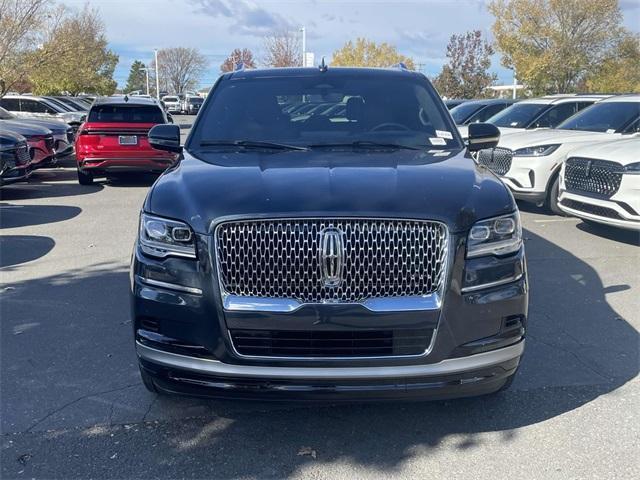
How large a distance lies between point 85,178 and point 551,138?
29.4 feet

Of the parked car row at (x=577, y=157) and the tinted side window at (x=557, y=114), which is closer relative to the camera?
the parked car row at (x=577, y=157)

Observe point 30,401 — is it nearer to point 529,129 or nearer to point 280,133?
point 280,133

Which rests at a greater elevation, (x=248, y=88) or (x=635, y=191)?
(x=248, y=88)

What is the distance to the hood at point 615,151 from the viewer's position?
7.52 metres

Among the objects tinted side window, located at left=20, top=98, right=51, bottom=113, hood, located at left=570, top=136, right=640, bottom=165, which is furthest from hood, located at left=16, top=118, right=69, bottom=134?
hood, located at left=570, top=136, right=640, bottom=165

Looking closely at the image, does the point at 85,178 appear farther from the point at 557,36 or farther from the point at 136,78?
the point at 136,78

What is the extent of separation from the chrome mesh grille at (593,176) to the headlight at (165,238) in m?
6.12

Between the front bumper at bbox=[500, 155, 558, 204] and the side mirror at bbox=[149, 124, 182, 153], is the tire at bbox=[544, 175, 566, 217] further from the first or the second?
the side mirror at bbox=[149, 124, 182, 153]

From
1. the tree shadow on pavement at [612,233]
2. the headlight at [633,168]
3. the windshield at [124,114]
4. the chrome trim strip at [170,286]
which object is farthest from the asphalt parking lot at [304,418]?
the windshield at [124,114]

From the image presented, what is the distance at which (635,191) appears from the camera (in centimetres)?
729

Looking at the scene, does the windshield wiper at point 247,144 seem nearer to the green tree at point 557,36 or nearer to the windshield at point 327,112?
the windshield at point 327,112

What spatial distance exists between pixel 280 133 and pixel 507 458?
8.28ft

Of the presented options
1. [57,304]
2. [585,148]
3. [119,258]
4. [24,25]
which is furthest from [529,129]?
[24,25]

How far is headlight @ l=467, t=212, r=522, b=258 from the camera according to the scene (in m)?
3.10
